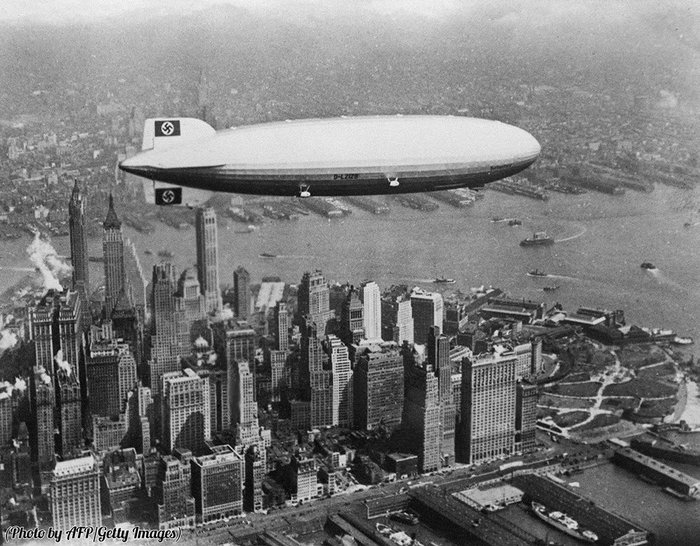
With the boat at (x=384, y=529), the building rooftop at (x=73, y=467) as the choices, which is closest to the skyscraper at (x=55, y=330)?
the building rooftop at (x=73, y=467)

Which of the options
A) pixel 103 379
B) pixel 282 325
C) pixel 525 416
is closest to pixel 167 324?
pixel 103 379

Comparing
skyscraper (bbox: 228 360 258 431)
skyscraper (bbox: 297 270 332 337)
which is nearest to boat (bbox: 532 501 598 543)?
skyscraper (bbox: 228 360 258 431)

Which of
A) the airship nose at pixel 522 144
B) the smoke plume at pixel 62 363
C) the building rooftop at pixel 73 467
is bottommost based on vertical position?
the building rooftop at pixel 73 467

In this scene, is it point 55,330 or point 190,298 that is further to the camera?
point 190,298

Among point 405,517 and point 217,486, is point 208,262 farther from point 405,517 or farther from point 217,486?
point 405,517

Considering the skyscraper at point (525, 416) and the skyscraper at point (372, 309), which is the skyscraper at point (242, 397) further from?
the skyscraper at point (525, 416)

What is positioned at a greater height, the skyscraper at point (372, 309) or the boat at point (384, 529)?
the skyscraper at point (372, 309)
